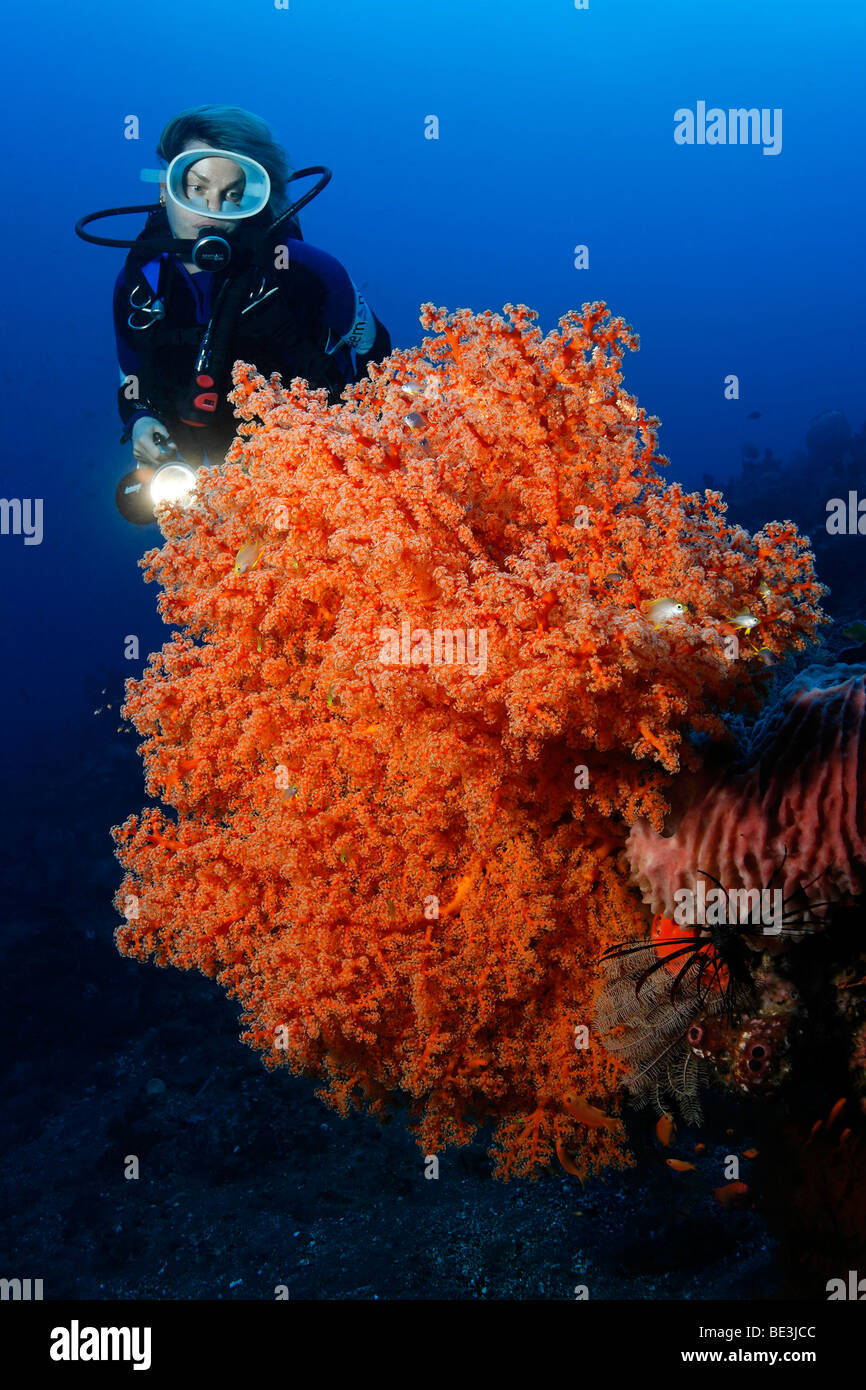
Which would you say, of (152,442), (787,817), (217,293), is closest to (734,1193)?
(787,817)

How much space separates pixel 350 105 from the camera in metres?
86.7

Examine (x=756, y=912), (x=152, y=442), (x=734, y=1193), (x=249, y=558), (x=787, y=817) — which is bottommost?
(x=734, y=1193)

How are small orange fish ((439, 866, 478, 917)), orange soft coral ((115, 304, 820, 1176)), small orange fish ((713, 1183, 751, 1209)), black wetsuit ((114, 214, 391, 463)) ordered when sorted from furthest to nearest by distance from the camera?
black wetsuit ((114, 214, 391, 463)) → small orange fish ((713, 1183, 751, 1209)) → small orange fish ((439, 866, 478, 917)) → orange soft coral ((115, 304, 820, 1176))

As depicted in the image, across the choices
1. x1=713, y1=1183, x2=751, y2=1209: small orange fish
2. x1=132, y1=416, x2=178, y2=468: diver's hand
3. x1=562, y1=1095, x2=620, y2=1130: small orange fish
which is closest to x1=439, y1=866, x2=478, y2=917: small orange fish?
x1=562, y1=1095, x2=620, y2=1130: small orange fish

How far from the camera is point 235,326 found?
5621 mm

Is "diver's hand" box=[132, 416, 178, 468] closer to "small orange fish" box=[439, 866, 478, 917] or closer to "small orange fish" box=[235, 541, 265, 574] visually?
"small orange fish" box=[235, 541, 265, 574]

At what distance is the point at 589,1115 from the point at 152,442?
5385 mm

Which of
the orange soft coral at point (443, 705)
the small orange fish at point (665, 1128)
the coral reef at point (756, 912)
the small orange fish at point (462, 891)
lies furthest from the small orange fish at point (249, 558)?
the small orange fish at point (665, 1128)

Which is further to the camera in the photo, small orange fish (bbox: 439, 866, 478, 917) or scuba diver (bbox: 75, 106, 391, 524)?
scuba diver (bbox: 75, 106, 391, 524)

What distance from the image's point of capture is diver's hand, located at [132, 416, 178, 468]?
5.54 meters

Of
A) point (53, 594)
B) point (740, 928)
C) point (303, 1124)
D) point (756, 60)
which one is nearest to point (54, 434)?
point (53, 594)

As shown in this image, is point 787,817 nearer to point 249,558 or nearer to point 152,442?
point 249,558

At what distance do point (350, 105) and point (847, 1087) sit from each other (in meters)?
112

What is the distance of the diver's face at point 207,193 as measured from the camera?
5.73m
